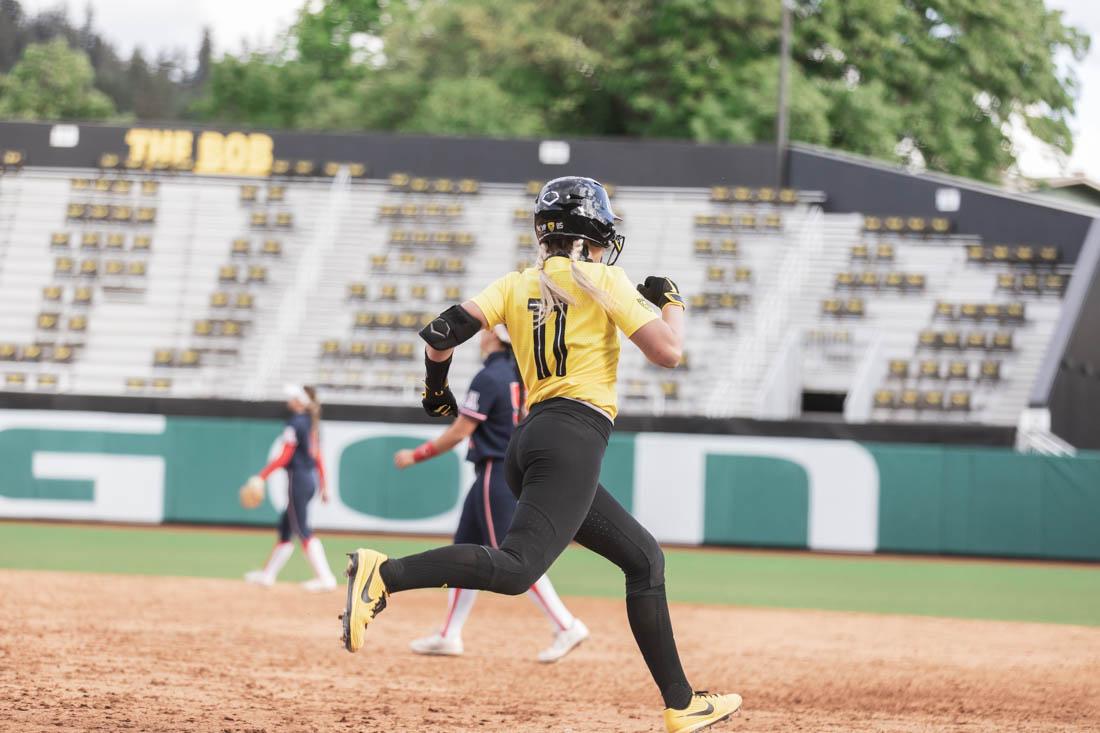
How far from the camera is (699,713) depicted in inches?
219

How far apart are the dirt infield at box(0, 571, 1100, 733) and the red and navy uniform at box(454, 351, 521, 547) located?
87 centimetres

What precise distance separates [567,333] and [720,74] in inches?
1218

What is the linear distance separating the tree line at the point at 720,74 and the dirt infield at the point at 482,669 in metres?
23.9

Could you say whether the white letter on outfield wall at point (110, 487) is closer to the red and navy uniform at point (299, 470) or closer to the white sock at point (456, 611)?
the red and navy uniform at point (299, 470)

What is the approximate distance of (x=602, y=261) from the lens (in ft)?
18.3

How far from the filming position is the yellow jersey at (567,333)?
5.32m

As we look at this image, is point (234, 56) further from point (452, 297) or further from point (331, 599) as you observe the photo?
point (331, 599)

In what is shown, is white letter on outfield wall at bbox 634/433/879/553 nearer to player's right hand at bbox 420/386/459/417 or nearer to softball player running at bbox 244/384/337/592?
softball player running at bbox 244/384/337/592

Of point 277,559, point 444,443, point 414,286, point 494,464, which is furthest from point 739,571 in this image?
point 414,286

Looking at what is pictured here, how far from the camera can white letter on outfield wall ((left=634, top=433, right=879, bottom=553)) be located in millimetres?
16062

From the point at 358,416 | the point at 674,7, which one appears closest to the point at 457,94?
the point at 674,7

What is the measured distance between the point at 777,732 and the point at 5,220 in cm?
2235

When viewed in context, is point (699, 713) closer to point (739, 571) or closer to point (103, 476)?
point (739, 571)

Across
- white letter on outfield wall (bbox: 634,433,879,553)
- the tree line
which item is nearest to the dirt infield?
white letter on outfield wall (bbox: 634,433,879,553)
